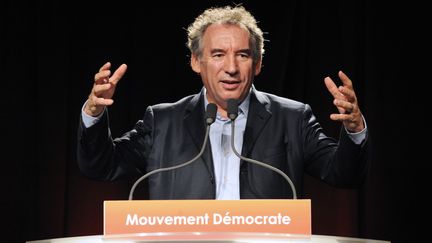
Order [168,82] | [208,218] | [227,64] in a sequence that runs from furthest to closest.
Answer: [168,82] < [227,64] < [208,218]

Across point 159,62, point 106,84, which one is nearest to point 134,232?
point 106,84

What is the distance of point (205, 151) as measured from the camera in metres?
2.69

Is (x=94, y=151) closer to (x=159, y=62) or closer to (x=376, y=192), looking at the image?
(x=159, y=62)

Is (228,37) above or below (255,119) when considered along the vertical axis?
above

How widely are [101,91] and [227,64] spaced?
71 centimetres

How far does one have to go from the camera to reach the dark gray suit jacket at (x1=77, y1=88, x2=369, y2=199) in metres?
2.61

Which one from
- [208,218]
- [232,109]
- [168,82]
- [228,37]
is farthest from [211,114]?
[168,82]

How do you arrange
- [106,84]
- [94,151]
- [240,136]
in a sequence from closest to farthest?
1. [106,84]
2. [94,151]
3. [240,136]

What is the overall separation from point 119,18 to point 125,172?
1160 mm

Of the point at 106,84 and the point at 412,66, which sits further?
the point at 412,66

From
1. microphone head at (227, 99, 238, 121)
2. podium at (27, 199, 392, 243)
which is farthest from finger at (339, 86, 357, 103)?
podium at (27, 199, 392, 243)

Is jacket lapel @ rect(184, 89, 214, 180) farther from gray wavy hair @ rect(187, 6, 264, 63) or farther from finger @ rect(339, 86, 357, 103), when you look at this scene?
finger @ rect(339, 86, 357, 103)

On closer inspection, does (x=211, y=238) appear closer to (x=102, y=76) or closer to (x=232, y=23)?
(x=102, y=76)

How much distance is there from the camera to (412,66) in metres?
3.51
